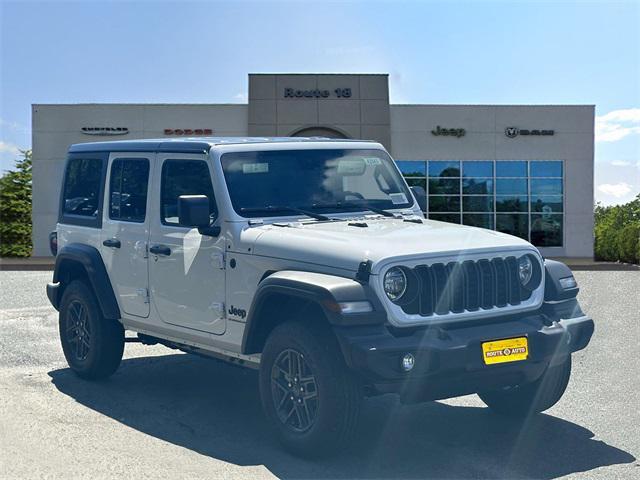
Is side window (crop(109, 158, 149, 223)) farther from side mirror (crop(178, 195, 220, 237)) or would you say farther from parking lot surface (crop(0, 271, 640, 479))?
parking lot surface (crop(0, 271, 640, 479))

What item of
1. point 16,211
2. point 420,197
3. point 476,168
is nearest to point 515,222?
point 476,168

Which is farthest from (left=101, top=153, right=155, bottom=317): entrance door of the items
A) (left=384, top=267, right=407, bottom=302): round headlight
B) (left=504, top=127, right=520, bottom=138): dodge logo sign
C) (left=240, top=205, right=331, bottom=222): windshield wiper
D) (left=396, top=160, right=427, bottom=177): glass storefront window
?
(left=504, top=127, right=520, bottom=138): dodge logo sign

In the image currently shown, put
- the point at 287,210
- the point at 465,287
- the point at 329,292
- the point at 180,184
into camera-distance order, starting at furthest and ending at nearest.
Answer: the point at 180,184 → the point at 287,210 → the point at 465,287 → the point at 329,292

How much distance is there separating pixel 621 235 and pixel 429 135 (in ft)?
26.9

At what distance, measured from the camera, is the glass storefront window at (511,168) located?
37.6m

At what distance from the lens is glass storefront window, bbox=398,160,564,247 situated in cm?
3753

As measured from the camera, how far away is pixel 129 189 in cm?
835

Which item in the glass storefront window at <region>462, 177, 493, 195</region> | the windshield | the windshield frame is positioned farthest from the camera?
the glass storefront window at <region>462, 177, 493, 195</region>

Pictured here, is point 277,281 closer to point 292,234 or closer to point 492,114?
point 292,234

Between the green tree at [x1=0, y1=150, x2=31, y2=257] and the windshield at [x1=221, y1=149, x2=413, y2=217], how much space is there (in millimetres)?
31881

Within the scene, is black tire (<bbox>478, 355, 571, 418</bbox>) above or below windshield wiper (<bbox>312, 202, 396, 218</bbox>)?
below

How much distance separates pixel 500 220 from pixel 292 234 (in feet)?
106

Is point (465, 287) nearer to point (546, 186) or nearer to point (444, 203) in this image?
point (444, 203)

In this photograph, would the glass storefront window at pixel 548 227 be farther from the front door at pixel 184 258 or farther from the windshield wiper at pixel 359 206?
the front door at pixel 184 258
